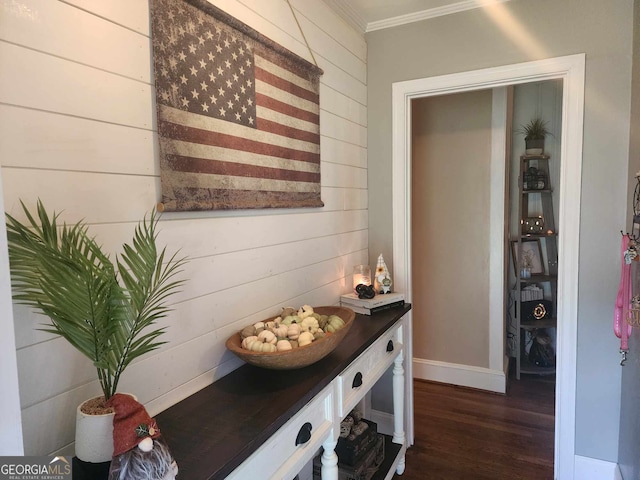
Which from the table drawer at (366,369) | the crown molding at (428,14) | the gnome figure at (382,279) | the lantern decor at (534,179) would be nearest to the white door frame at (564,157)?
the crown molding at (428,14)

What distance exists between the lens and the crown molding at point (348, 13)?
2151mm

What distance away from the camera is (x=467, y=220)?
10.7 feet

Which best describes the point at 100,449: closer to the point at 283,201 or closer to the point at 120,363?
the point at 120,363

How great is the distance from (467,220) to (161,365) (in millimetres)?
2591

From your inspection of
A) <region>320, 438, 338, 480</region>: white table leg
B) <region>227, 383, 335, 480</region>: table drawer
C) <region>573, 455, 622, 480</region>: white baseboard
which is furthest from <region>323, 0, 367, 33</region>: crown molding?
<region>573, 455, 622, 480</region>: white baseboard

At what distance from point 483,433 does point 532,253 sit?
154 cm

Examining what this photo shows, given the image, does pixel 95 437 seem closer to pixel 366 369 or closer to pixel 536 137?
pixel 366 369

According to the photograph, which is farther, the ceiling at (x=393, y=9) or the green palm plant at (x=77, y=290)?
the ceiling at (x=393, y=9)

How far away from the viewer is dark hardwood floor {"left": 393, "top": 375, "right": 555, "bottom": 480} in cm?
234

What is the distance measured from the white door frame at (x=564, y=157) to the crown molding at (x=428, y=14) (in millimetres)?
322

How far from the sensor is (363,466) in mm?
2010

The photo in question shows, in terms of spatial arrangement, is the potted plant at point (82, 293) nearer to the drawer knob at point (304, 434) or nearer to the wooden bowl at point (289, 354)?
the wooden bowl at point (289, 354)

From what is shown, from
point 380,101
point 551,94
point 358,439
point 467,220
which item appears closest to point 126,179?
point 358,439

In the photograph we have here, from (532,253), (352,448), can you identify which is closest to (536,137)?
(532,253)
